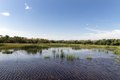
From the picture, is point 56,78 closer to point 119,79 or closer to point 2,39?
point 119,79

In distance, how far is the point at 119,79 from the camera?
1501cm

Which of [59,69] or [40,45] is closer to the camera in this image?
[59,69]

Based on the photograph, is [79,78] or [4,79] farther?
[79,78]

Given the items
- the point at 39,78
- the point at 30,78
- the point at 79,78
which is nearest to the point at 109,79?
the point at 79,78

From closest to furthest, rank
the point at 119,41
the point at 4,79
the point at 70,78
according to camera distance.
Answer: the point at 4,79, the point at 70,78, the point at 119,41

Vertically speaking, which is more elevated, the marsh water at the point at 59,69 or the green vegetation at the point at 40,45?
the green vegetation at the point at 40,45

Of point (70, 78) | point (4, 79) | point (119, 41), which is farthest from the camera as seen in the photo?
point (119, 41)

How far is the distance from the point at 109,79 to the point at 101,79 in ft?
3.56

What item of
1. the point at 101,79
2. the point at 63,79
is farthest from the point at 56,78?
the point at 101,79

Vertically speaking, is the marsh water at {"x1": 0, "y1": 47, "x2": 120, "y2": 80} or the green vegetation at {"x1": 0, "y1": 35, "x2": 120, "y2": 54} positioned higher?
the green vegetation at {"x1": 0, "y1": 35, "x2": 120, "y2": 54}

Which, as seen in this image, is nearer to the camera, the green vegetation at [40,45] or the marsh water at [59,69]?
the marsh water at [59,69]

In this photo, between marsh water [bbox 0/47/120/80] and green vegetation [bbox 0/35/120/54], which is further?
green vegetation [bbox 0/35/120/54]

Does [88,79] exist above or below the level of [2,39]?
below

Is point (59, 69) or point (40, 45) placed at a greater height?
point (40, 45)
